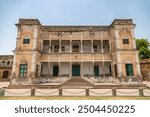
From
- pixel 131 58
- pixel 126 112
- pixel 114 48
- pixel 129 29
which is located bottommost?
pixel 126 112

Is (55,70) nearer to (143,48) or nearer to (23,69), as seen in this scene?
(23,69)

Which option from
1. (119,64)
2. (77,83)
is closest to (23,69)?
(77,83)

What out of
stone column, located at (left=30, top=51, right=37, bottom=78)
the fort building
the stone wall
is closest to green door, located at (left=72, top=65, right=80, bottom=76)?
the fort building

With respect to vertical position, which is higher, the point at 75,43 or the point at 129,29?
the point at 129,29

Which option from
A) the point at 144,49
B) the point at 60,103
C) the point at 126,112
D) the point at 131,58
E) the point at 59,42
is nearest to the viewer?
the point at 126,112

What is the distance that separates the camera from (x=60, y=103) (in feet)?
29.2

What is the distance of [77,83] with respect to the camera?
1950cm

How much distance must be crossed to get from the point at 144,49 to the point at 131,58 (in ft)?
53.2

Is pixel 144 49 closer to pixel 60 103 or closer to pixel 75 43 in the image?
pixel 75 43

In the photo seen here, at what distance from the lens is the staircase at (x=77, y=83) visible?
61.6 feet

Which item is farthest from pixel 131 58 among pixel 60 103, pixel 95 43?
pixel 60 103

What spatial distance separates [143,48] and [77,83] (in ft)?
78.3

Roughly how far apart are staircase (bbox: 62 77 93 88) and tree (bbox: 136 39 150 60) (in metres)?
21.9

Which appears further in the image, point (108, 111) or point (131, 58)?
point (131, 58)
